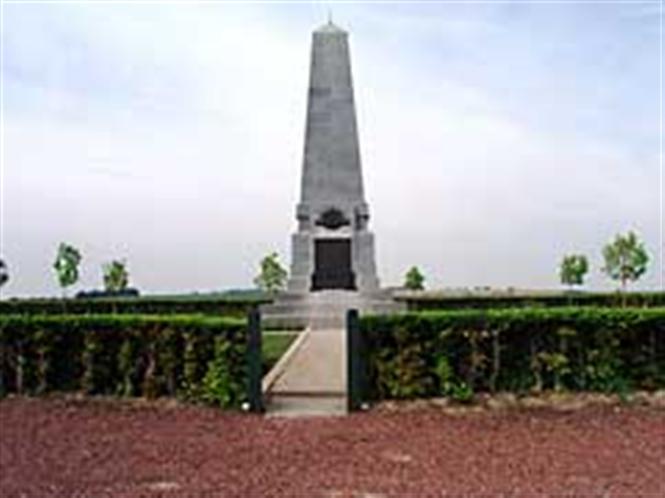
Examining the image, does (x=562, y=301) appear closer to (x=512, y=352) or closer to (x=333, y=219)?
(x=333, y=219)

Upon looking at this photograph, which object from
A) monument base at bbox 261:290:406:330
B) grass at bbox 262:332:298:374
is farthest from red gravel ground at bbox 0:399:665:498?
monument base at bbox 261:290:406:330

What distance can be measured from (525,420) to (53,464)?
5229 mm

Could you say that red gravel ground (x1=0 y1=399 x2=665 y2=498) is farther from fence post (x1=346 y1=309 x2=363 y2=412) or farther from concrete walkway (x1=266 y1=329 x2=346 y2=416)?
concrete walkway (x1=266 y1=329 x2=346 y2=416)

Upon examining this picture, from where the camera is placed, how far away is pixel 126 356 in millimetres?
13680

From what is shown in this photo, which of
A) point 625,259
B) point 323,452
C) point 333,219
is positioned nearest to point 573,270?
point 625,259

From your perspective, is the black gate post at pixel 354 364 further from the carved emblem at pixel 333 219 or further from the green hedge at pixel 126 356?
the carved emblem at pixel 333 219

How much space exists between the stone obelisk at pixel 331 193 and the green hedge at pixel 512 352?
16572 millimetres

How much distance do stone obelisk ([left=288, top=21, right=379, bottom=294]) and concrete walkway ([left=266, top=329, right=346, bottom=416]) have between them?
1061cm

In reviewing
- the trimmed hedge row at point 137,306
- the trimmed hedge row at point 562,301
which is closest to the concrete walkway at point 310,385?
the trimmed hedge row at point 137,306

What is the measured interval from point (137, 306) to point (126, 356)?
44.0 feet

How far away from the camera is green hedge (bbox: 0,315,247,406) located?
13203 mm

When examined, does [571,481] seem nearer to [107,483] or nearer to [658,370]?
[107,483]

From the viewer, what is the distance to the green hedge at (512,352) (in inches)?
518

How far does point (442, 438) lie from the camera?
35.0ft
